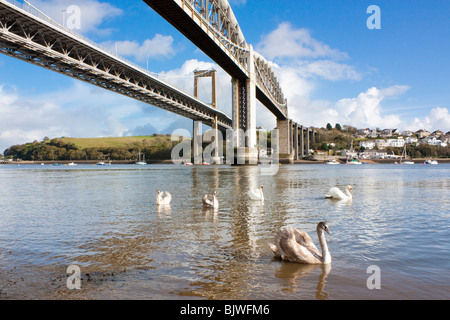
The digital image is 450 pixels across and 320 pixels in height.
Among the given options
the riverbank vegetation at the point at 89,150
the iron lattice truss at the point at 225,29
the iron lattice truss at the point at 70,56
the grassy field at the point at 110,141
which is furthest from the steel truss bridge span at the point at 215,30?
the grassy field at the point at 110,141

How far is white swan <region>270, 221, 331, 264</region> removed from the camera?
16.3ft

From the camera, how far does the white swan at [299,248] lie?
497 cm

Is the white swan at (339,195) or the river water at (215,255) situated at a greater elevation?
the white swan at (339,195)

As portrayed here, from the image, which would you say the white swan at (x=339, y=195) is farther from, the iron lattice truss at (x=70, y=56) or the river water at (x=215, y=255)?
the iron lattice truss at (x=70, y=56)

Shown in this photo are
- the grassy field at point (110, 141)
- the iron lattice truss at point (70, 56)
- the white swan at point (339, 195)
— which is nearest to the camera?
the white swan at point (339, 195)

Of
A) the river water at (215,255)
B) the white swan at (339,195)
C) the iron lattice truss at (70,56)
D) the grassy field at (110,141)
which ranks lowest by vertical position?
the river water at (215,255)

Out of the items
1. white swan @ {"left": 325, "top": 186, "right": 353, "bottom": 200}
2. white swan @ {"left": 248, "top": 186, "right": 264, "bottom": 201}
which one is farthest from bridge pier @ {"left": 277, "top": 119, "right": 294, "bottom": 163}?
white swan @ {"left": 248, "top": 186, "right": 264, "bottom": 201}

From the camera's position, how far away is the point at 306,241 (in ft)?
17.2

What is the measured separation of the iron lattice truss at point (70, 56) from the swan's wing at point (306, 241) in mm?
34889

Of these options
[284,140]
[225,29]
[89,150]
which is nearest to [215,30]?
[225,29]

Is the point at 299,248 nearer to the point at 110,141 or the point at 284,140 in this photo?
the point at 284,140

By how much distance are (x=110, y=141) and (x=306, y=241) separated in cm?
17077

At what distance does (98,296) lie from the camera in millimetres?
3885

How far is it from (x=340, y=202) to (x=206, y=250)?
7989 millimetres
